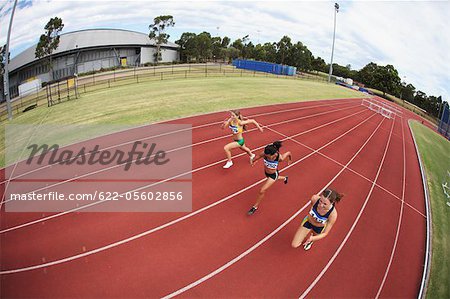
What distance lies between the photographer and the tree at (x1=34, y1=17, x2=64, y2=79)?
1294 inches

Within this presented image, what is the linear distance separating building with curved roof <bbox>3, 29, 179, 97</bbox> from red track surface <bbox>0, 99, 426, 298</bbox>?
37856 millimetres

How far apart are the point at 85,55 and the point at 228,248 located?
4581cm

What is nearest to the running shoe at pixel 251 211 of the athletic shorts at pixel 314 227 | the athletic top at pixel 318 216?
the athletic shorts at pixel 314 227

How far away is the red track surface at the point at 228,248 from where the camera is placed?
4559 millimetres

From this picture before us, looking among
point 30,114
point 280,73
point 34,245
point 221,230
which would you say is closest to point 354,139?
point 221,230

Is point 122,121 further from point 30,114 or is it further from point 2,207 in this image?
point 30,114

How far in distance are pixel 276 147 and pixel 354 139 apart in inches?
426

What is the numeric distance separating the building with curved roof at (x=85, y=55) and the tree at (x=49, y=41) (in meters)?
1.57

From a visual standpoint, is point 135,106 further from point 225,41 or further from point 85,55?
point 225,41

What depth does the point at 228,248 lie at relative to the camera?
17.8 ft

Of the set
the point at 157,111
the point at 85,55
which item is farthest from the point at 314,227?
the point at 85,55

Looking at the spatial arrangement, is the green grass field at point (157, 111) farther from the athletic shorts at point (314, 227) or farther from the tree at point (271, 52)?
the tree at point (271, 52)

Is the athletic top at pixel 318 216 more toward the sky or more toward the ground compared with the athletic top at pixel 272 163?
more toward the ground

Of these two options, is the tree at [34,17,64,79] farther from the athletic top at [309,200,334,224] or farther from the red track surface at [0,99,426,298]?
the athletic top at [309,200,334,224]
